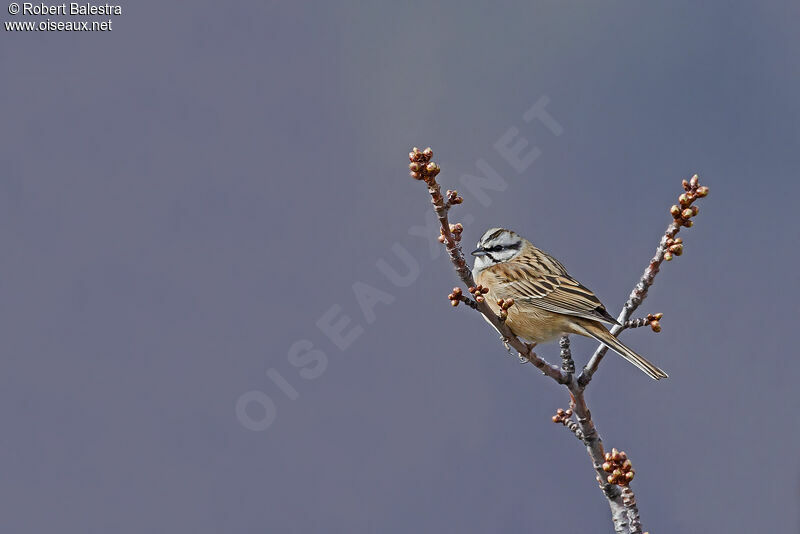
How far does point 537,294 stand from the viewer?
9.99 metres

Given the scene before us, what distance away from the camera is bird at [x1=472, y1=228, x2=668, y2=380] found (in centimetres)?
912

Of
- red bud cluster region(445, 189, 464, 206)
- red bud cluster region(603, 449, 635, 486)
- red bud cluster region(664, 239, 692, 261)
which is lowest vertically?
red bud cluster region(603, 449, 635, 486)

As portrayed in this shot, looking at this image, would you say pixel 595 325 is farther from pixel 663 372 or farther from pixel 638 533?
pixel 638 533

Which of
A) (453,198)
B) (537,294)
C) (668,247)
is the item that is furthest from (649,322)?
(537,294)

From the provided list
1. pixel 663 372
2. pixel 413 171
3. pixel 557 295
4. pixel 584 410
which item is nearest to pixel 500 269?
pixel 557 295

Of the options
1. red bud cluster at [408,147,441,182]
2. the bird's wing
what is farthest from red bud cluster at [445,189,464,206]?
the bird's wing

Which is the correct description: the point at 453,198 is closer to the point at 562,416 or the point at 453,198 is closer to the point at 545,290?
the point at 562,416

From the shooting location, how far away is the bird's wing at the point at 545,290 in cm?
930

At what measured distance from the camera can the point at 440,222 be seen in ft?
18.1

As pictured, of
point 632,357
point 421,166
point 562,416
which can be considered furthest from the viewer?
point 632,357

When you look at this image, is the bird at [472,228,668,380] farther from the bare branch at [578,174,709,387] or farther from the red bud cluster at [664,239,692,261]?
the red bud cluster at [664,239,692,261]

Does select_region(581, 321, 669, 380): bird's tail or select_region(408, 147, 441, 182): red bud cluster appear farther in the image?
select_region(581, 321, 669, 380): bird's tail

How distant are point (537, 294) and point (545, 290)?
15 centimetres

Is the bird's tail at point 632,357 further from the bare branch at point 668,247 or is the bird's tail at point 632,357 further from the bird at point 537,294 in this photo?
the bare branch at point 668,247
